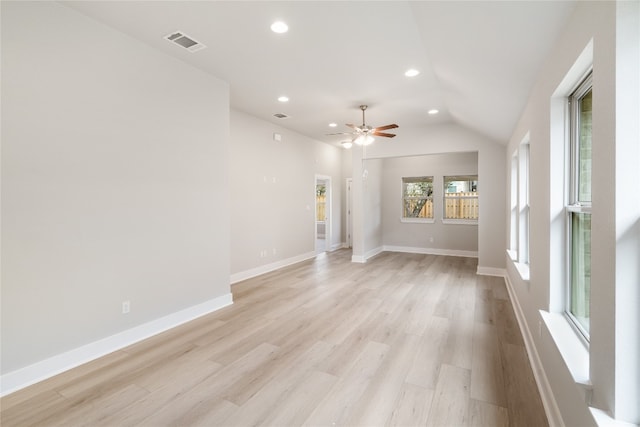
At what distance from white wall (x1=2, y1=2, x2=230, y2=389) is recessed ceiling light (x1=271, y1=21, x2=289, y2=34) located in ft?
4.35

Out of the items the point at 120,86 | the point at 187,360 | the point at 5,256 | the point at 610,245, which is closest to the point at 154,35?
the point at 120,86

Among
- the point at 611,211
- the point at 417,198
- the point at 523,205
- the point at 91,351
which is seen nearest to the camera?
the point at 611,211

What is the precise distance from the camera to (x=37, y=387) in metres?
2.30

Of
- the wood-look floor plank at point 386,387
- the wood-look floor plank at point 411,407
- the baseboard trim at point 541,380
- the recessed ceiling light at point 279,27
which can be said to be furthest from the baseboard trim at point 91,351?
the baseboard trim at point 541,380

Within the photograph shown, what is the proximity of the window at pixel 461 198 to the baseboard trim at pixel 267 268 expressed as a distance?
3.79m

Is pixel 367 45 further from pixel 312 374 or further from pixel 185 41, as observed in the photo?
pixel 312 374

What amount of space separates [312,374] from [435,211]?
6678 mm

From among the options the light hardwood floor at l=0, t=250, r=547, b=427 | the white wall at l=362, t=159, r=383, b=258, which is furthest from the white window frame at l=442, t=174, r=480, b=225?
the light hardwood floor at l=0, t=250, r=547, b=427

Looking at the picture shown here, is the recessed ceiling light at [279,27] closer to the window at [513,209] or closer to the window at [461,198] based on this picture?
the window at [513,209]

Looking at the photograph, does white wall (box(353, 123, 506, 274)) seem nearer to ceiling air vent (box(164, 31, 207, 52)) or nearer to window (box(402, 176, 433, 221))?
window (box(402, 176, 433, 221))

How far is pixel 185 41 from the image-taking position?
3.09 metres

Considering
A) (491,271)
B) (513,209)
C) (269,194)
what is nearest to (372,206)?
(269,194)

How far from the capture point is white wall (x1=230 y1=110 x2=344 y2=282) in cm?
539

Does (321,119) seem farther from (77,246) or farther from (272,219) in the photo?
(77,246)
